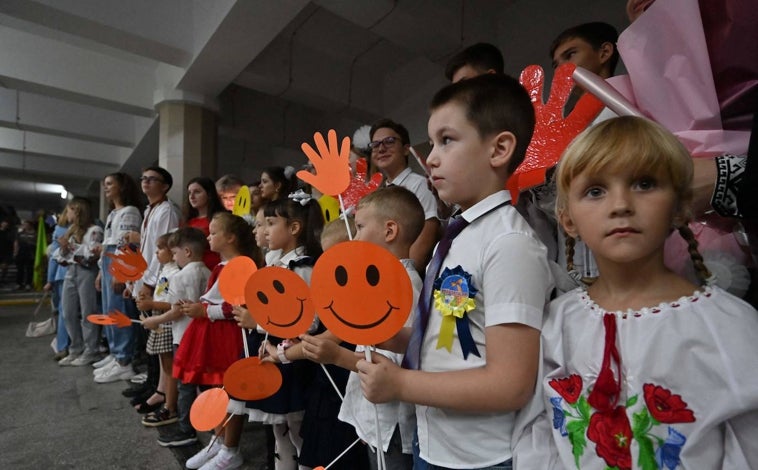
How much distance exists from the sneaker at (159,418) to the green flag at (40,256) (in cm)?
644

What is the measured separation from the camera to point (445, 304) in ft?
2.25

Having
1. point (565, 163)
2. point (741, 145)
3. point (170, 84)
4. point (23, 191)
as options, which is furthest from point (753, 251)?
point (23, 191)

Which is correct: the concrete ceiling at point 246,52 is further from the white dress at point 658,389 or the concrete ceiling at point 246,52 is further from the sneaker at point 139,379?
the white dress at point 658,389

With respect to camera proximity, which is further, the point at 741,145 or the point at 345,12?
the point at 345,12

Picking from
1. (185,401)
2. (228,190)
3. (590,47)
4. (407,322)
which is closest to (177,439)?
(185,401)

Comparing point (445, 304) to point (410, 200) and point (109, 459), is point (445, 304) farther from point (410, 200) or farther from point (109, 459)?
point (109, 459)

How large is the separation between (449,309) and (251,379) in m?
0.61

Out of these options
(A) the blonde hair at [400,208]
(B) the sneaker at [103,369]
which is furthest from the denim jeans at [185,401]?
(A) the blonde hair at [400,208]

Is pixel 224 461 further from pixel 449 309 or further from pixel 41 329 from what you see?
pixel 41 329

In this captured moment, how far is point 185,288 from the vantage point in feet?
6.56

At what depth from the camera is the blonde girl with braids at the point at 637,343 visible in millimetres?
495

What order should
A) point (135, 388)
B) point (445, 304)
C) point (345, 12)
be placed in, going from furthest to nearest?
1. point (345, 12)
2. point (135, 388)
3. point (445, 304)

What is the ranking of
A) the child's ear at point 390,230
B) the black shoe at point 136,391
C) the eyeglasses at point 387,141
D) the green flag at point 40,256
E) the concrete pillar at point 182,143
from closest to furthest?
the child's ear at point 390,230, the eyeglasses at point 387,141, the black shoe at point 136,391, the concrete pillar at point 182,143, the green flag at point 40,256

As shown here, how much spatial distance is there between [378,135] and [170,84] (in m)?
3.20
